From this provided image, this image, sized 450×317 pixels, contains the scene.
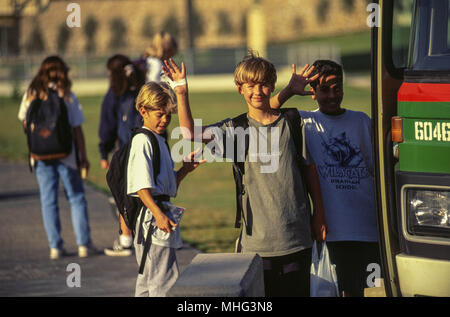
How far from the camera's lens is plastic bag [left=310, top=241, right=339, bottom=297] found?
5.18 meters

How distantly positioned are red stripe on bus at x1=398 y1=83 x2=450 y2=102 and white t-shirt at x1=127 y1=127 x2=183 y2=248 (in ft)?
4.55

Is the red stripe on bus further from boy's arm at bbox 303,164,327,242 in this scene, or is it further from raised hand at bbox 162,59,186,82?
raised hand at bbox 162,59,186,82

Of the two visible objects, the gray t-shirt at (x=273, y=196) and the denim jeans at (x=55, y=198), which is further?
the denim jeans at (x=55, y=198)

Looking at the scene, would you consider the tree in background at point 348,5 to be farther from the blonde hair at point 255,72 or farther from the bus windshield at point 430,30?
the blonde hair at point 255,72

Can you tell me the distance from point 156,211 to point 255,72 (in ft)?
3.11

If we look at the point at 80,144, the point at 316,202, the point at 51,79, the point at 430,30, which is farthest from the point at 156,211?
the point at 51,79

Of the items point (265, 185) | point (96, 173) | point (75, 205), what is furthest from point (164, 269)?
point (96, 173)

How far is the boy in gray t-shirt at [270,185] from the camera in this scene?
5148mm

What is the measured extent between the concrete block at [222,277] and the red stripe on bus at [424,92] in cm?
116

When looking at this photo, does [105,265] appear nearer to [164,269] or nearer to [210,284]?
[164,269]

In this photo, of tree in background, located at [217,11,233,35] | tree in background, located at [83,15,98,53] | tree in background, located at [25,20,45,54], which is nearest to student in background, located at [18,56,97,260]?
tree in background, located at [25,20,45,54]

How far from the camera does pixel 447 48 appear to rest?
5238 mm

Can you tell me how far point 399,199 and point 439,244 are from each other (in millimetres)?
349

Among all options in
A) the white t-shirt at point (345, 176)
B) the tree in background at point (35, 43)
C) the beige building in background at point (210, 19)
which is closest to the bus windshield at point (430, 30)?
the white t-shirt at point (345, 176)
